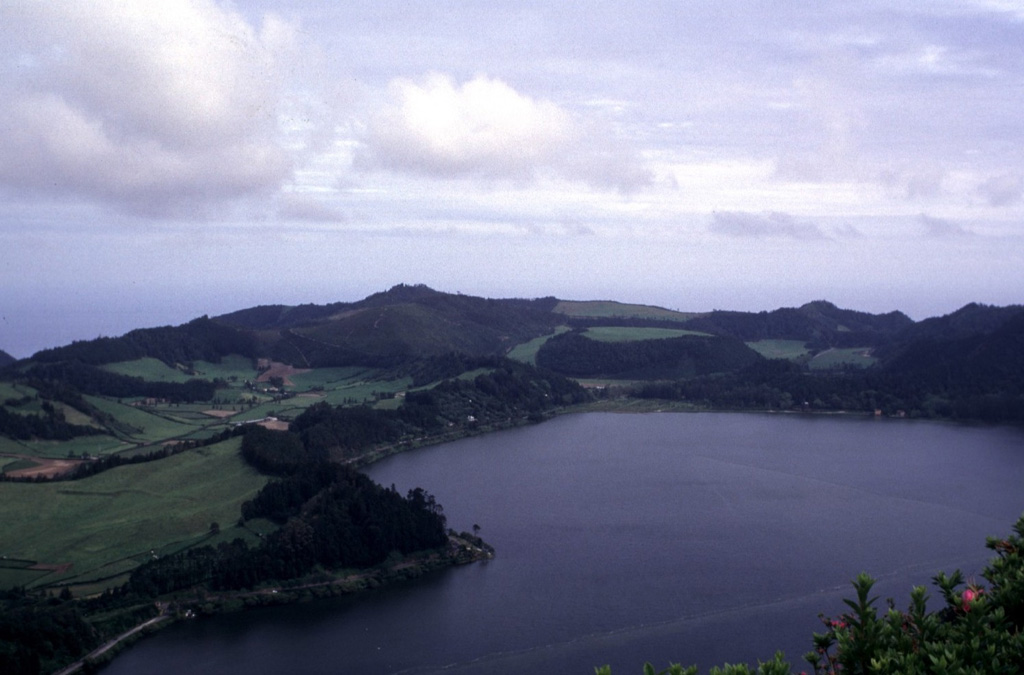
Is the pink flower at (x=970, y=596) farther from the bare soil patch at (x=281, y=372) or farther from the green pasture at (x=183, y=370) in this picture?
the bare soil patch at (x=281, y=372)

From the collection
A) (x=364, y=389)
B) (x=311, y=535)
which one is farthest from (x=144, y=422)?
(x=311, y=535)

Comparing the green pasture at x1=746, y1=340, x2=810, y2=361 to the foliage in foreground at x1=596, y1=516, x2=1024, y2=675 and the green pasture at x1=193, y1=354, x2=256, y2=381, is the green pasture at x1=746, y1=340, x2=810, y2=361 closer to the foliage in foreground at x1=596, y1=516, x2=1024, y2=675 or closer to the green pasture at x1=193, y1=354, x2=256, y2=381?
the green pasture at x1=193, y1=354, x2=256, y2=381

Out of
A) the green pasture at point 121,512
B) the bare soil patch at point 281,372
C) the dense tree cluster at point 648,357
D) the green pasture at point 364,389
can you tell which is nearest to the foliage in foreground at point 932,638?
the green pasture at point 121,512

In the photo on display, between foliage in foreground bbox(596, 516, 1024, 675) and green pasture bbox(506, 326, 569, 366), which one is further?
green pasture bbox(506, 326, 569, 366)

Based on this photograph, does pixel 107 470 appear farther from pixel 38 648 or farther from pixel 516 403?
pixel 516 403

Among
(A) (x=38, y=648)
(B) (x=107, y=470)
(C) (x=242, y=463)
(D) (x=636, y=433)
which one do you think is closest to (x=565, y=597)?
(A) (x=38, y=648)

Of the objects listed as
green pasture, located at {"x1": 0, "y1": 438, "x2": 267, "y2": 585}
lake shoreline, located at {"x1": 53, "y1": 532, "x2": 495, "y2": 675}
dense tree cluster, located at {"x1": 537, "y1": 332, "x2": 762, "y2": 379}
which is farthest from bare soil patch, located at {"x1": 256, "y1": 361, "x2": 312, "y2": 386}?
lake shoreline, located at {"x1": 53, "y1": 532, "x2": 495, "y2": 675}
